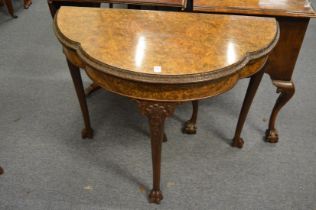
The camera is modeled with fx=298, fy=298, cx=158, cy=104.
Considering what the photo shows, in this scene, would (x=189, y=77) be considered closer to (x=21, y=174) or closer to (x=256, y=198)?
(x=256, y=198)

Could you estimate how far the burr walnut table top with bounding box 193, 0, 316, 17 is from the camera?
1.21 m

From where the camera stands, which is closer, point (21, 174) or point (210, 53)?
point (210, 53)

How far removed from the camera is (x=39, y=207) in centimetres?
138

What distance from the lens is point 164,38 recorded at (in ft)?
3.54

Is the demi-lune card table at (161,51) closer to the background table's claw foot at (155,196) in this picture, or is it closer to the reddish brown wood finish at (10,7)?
the background table's claw foot at (155,196)

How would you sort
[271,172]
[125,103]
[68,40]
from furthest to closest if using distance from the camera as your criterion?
1. [125,103]
2. [271,172]
3. [68,40]

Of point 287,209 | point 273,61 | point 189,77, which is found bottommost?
point 287,209

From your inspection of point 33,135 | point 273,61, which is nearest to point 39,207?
point 33,135

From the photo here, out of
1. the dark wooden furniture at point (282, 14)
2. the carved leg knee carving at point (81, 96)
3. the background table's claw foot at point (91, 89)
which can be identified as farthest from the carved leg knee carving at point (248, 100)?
the background table's claw foot at point (91, 89)

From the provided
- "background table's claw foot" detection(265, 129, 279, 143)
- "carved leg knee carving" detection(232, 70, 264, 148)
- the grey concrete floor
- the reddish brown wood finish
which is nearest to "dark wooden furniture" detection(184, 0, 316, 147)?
"carved leg knee carving" detection(232, 70, 264, 148)

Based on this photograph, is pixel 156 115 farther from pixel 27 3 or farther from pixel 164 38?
pixel 27 3

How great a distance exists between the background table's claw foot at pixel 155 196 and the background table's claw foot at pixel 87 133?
1.69 ft

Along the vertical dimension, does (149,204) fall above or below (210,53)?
below

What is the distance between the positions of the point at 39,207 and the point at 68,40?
803 millimetres
